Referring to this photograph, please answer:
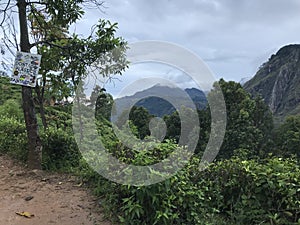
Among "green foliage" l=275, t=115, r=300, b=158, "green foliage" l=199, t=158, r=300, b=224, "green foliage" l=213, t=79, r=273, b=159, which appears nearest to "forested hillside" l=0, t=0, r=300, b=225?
"green foliage" l=199, t=158, r=300, b=224

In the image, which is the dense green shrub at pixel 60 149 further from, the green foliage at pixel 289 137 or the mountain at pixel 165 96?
the green foliage at pixel 289 137

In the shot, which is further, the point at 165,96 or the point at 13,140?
the point at 13,140

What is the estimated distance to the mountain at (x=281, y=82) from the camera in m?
72.8

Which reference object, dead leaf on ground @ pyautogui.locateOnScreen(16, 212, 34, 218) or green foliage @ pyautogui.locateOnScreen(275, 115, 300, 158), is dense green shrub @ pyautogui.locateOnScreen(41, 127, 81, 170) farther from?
green foliage @ pyautogui.locateOnScreen(275, 115, 300, 158)

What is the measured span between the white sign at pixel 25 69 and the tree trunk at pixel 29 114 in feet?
1.30

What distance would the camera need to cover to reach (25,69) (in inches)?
164

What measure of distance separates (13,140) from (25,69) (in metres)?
2.08

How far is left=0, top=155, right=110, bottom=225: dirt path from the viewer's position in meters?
3.15

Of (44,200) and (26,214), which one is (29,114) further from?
(26,214)

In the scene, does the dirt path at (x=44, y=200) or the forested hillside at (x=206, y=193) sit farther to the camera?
the dirt path at (x=44, y=200)

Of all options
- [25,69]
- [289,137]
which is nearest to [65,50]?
[25,69]

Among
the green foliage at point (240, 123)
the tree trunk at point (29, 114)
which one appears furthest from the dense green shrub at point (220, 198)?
the green foliage at point (240, 123)

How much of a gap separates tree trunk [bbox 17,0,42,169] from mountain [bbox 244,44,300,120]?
6920 cm

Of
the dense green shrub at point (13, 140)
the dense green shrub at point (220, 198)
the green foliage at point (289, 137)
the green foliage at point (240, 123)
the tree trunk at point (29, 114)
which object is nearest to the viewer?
the dense green shrub at point (220, 198)
